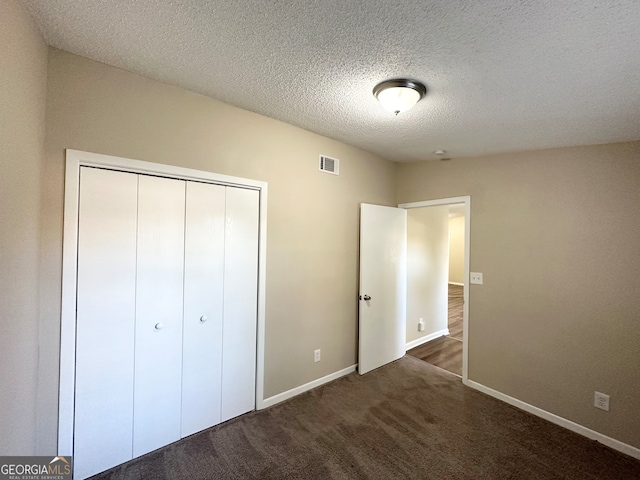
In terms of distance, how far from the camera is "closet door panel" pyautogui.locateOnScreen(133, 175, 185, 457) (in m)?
1.80

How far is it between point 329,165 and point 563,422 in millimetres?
3145

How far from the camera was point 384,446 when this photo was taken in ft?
6.51

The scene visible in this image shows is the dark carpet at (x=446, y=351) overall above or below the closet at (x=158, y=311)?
below

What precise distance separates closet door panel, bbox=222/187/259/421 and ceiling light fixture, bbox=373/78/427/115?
126cm

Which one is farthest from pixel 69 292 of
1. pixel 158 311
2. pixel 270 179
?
pixel 270 179

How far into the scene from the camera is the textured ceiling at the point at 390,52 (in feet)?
3.79

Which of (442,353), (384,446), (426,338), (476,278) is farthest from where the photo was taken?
(426,338)

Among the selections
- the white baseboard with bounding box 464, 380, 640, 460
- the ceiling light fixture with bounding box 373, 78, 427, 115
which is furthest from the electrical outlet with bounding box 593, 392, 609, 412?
the ceiling light fixture with bounding box 373, 78, 427, 115

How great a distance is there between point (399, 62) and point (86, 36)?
66.4 inches

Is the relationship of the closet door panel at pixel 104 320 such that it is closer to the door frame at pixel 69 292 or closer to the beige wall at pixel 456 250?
the door frame at pixel 69 292

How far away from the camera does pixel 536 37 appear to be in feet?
4.02

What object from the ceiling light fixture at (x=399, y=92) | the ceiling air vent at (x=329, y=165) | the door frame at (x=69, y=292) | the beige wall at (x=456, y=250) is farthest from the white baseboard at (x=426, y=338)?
the beige wall at (x=456, y=250)

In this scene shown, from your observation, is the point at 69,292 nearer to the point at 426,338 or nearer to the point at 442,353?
the point at 442,353

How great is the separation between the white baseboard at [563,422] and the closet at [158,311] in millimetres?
2394
